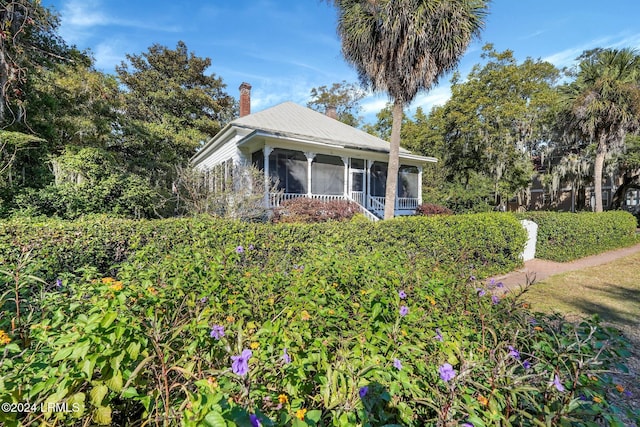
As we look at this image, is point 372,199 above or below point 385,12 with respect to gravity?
below

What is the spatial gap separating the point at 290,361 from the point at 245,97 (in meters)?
19.2

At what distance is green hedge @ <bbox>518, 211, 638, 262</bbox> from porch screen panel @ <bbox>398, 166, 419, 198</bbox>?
7520 millimetres

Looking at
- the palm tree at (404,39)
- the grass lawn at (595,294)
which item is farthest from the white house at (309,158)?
the grass lawn at (595,294)

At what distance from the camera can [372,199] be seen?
15891mm

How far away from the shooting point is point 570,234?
10195mm

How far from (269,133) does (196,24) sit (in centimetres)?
606

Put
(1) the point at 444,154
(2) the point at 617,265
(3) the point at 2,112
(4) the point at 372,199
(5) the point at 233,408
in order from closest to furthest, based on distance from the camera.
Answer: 1. (5) the point at 233,408
2. (3) the point at 2,112
3. (2) the point at 617,265
4. (4) the point at 372,199
5. (1) the point at 444,154

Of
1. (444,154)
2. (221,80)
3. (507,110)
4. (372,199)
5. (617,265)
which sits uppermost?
(221,80)

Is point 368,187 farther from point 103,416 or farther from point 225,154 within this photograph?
point 103,416

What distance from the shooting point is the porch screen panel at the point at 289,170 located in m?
12.9

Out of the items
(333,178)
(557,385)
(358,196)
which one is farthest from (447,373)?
(358,196)

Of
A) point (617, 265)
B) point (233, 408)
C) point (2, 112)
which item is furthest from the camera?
point (617, 265)

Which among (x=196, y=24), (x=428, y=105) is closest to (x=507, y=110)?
(x=428, y=105)

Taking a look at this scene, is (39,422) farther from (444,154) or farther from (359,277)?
(444,154)
